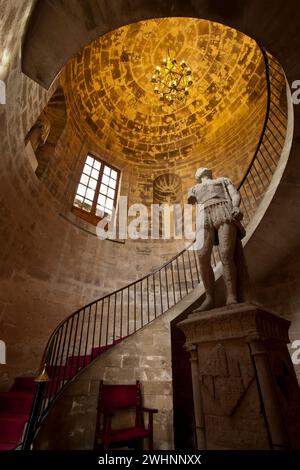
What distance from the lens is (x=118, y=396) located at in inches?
135

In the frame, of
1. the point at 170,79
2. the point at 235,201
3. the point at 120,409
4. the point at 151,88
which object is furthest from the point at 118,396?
the point at 151,88

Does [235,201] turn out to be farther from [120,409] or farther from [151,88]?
[151,88]

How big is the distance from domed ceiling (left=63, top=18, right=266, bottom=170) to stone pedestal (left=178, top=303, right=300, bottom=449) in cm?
804

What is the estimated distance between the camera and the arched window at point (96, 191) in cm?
770

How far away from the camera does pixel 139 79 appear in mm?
9945

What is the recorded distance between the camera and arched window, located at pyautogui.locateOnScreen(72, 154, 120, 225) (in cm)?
770

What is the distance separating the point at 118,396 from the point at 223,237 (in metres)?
2.69

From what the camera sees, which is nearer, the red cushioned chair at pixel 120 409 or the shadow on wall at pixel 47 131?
the red cushioned chair at pixel 120 409

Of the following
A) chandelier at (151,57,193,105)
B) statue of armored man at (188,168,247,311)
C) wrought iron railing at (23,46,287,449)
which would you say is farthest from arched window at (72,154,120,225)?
statue of armored man at (188,168,247,311)

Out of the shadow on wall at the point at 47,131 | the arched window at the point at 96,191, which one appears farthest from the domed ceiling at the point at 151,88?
the arched window at the point at 96,191

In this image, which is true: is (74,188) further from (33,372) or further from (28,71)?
(33,372)

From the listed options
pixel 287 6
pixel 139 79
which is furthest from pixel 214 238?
pixel 139 79

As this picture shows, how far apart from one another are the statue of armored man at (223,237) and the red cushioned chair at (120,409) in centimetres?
185

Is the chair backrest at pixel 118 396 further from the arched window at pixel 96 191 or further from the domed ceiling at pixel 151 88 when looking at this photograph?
the domed ceiling at pixel 151 88
